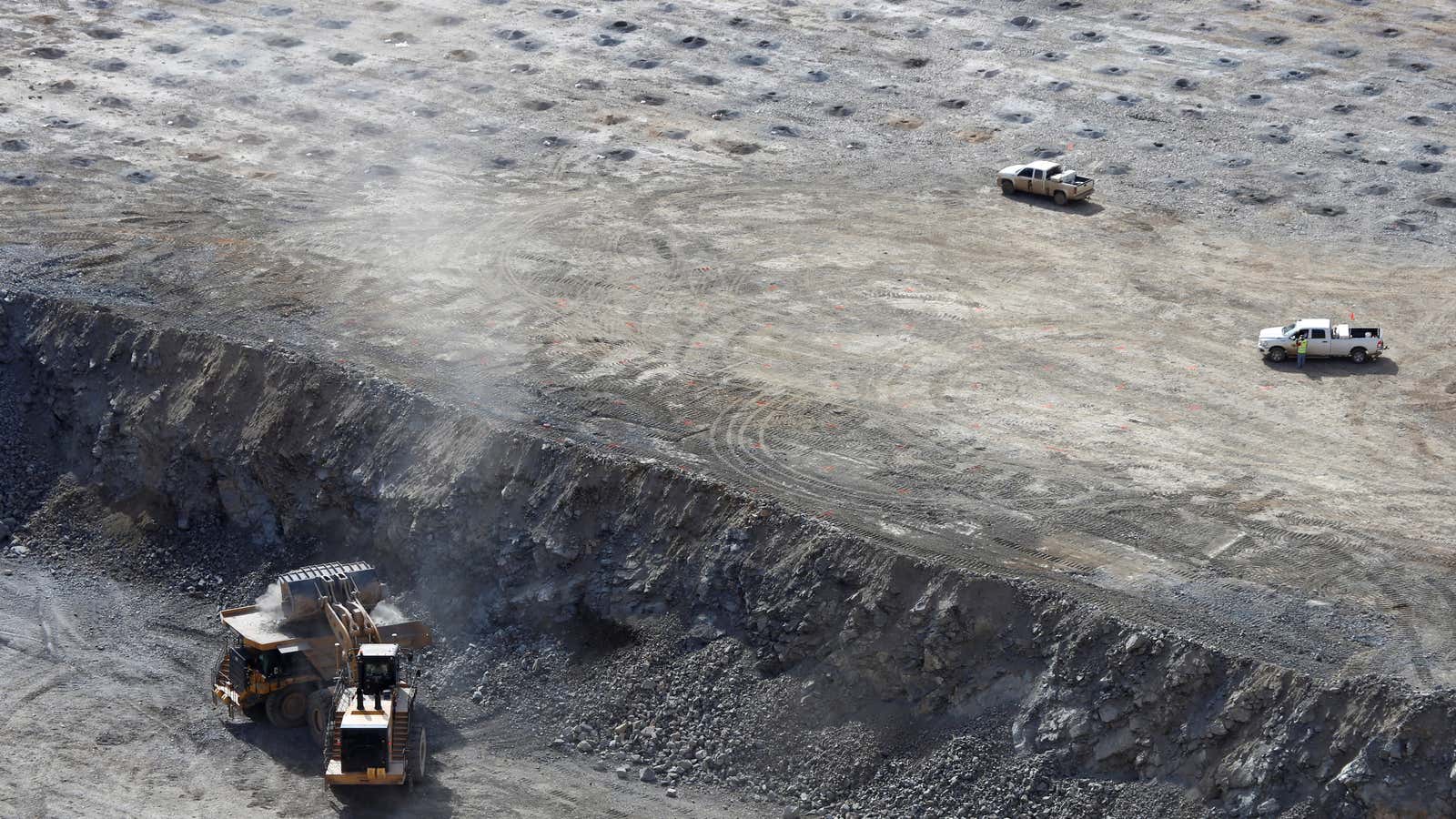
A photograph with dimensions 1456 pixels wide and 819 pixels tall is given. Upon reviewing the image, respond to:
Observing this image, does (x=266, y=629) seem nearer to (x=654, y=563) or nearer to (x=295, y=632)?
(x=295, y=632)

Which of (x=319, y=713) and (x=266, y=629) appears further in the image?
(x=266, y=629)

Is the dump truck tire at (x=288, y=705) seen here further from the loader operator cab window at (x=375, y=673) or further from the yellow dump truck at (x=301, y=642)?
the loader operator cab window at (x=375, y=673)

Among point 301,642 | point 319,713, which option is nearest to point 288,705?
point 319,713

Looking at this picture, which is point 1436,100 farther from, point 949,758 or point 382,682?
point 382,682

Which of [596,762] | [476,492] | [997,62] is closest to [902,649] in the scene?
[596,762]

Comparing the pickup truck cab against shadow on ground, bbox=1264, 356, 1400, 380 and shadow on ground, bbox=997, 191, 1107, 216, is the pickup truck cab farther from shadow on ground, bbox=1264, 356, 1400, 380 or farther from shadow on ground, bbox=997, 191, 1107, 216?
shadow on ground, bbox=1264, 356, 1400, 380

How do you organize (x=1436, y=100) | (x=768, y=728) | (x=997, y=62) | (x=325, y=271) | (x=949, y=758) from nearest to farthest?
1. (x=949, y=758)
2. (x=768, y=728)
3. (x=325, y=271)
4. (x=1436, y=100)
5. (x=997, y=62)
